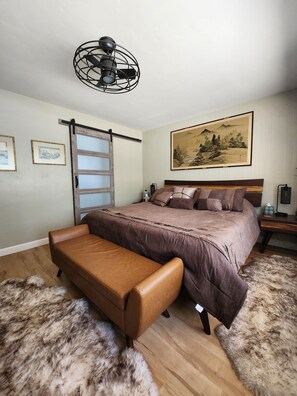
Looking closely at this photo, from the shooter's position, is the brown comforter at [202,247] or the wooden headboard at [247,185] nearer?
the brown comforter at [202,247]

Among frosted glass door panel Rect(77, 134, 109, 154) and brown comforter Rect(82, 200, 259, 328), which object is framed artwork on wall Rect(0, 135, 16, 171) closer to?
frosted glass door panel Rect(77, 134, 109, 154)

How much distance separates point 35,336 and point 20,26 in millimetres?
2656

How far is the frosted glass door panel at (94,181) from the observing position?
3.44 m

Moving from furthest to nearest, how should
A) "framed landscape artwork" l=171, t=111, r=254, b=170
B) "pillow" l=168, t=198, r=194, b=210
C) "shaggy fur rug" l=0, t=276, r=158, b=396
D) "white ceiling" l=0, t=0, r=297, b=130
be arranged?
1. "framed landscape artwork" l=171, t=111, r=254, b=170
2. "pillow" l=168, t=198, r=194, b=210
3. "white ceiling" l=0, t=0, r=297, b=130
4. "shaggy fur rug" l=0, t=276, r=158, b=396

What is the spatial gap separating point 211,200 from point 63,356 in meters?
2.47

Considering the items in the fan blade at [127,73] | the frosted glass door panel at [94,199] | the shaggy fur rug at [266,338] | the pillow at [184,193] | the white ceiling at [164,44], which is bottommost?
the shaggy fur rug at [266,338]

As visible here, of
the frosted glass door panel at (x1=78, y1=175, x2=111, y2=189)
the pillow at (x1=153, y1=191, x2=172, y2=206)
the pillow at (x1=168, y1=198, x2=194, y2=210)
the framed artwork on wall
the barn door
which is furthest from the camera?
the frosted glass door panel at (x1=78, y1=175, x2=111, y2=189)

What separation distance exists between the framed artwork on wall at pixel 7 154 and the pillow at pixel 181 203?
8.87 feet

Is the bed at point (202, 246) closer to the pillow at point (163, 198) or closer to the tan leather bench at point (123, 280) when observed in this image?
the tan leather bench at point (123, 280)

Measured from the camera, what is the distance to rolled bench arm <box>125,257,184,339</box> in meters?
0.98

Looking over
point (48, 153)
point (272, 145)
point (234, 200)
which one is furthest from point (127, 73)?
point (272, 145)

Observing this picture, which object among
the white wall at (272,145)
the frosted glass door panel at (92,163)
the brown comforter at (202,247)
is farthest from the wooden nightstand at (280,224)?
the frosted glass door panel at (92,163)

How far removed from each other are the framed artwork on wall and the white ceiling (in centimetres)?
77

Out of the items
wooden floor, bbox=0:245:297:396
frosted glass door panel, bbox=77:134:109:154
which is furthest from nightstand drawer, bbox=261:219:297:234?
frosted glass door panel, bbox=77:134:109:154
